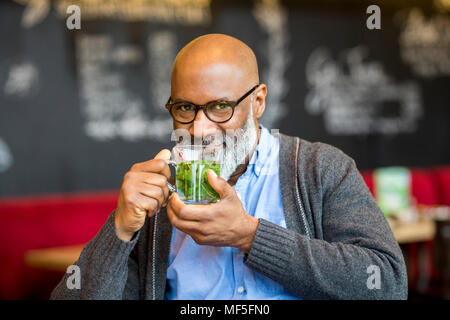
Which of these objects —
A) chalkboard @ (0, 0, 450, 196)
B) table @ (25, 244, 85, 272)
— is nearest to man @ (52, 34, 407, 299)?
table @ (25, 244, 85, 272)

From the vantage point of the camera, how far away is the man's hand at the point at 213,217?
1229 millimetres

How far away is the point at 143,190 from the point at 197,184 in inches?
5.1

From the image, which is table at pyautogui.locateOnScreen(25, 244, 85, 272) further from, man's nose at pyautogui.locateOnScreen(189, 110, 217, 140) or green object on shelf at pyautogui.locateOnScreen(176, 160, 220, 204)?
green object on shelf at pyautogui.locateOnScreen(176, 160, 220, 204)

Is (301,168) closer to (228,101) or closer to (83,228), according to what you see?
(228,101)

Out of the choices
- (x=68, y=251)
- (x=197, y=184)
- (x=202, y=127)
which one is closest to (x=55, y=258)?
(x=68, y=251)

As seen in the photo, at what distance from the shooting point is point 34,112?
4.11 meters

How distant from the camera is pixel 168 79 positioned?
182 inches

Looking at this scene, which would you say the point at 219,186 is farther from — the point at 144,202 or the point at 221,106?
the point at 221,106

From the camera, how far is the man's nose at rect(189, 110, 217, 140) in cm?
149

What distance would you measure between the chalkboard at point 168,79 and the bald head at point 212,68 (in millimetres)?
2894

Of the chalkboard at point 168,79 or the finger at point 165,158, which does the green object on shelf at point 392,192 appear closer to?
the chalkboard at point 168,79

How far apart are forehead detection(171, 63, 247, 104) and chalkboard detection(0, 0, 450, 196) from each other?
2.90 metres

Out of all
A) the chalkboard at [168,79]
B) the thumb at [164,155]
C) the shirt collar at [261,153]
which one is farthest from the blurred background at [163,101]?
the thumb at [164,155]
